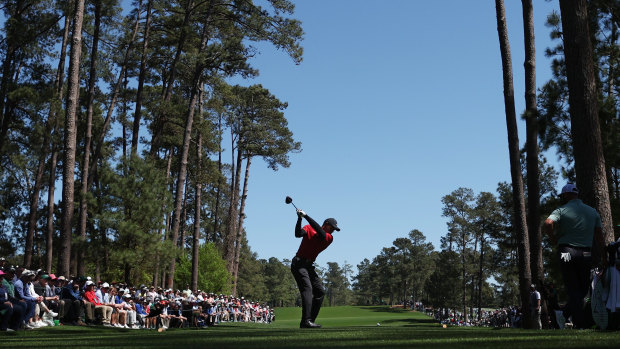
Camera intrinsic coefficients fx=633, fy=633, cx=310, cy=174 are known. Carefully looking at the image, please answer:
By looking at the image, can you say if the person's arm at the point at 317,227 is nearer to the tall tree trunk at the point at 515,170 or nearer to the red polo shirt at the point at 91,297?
the tall tree trunk at the point at 515,170

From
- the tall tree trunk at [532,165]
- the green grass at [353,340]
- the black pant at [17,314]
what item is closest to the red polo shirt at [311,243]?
the green grass at [353,340]

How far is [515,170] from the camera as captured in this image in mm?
16266

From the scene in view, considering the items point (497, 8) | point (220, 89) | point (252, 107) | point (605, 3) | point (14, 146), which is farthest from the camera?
point (252, 107)

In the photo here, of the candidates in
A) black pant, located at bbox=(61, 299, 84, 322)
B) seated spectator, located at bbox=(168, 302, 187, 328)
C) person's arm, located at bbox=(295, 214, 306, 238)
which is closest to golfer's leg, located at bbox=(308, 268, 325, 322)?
person's arm, located at bbox=(295, 214, 306, 238)

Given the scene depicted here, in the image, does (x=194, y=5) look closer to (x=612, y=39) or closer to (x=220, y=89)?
(x=220, y=89)

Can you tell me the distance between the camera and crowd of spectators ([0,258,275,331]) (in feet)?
45.4

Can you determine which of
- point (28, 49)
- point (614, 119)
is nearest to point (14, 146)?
point (28, 49)

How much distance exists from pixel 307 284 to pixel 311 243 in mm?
720

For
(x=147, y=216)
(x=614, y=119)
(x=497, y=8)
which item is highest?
(x=497, y=8)

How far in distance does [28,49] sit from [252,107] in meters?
21.0

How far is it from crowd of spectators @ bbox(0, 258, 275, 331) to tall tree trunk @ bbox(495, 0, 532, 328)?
35.9 ft

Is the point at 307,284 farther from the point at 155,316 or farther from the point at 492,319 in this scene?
the point at 492,319

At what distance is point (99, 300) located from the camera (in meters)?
20.5

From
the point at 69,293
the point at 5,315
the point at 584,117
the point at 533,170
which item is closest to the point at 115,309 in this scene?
the point at 69,293
